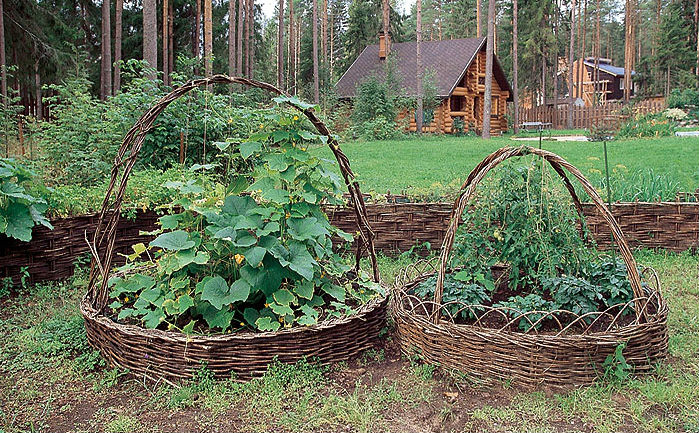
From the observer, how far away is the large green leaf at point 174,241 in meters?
3.01

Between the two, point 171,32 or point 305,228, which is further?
point 171,32

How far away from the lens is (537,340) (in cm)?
272

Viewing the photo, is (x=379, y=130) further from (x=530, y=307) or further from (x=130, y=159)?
(x=530, y=307)

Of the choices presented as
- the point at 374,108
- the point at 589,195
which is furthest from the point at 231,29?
the point at 589,195

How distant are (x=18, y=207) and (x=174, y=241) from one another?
1.89 meters

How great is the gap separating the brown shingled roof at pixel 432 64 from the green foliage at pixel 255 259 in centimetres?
2317

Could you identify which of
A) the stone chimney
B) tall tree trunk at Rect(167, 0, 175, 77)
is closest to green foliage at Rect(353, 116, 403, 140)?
the stone chimney

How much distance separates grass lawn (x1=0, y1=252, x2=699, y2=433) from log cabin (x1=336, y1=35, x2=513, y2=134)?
75.3 ft

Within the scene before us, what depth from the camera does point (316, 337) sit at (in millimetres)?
3014

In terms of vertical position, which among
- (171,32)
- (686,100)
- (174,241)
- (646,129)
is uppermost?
(171,32)

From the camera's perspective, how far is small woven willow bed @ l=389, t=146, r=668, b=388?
9.02 feet

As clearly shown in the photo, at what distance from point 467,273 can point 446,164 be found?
29.2ft

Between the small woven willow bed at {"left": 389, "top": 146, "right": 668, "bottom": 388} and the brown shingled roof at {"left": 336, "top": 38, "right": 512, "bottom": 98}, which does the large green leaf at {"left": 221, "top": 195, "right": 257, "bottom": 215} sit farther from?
the brown shingled roof at {"left": 336, "top": 38, "right": 512, "bottom": 98}

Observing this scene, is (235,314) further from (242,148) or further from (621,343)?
(621,343)
